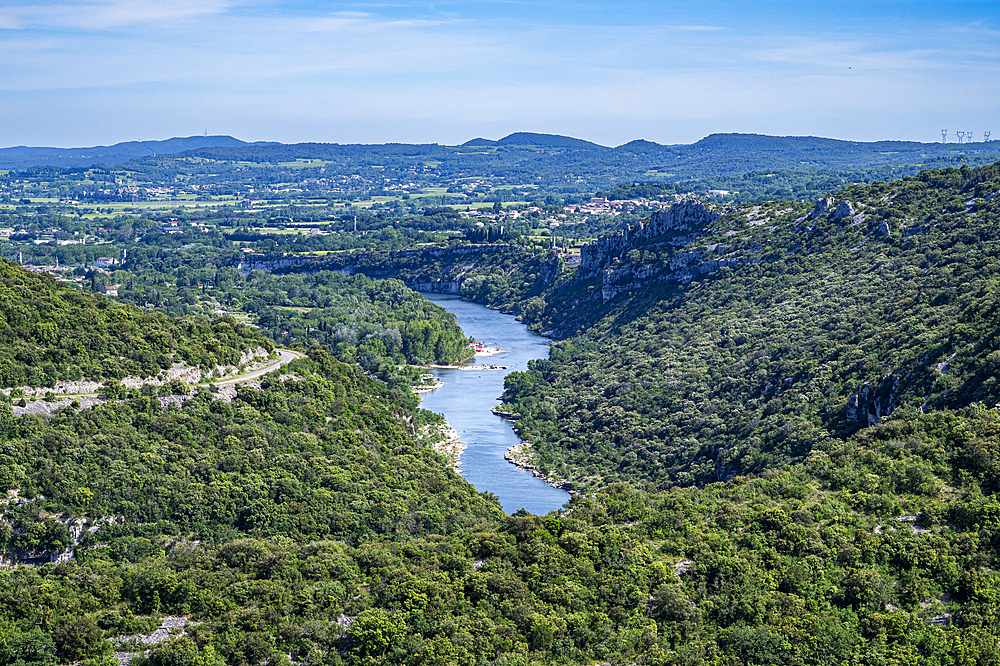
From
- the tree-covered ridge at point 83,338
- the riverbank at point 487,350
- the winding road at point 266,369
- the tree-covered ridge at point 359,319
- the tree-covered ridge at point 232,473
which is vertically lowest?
the riverbank at point 487,350

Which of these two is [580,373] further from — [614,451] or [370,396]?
[370,396]

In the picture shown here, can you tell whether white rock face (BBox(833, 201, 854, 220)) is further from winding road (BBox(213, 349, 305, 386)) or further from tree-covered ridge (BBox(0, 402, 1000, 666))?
tree-covered ridge (BBox(0, 402, 1000, 666))

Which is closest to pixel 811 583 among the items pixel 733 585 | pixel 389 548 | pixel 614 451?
pixel 733 585

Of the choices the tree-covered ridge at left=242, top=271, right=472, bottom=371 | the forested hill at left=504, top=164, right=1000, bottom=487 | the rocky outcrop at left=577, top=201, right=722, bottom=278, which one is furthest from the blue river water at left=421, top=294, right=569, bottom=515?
the rocky outcrop at left=577, top=201, right=722, bottom=278

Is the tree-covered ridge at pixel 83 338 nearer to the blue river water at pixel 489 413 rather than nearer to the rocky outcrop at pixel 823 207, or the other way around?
the blue river water at pixel 489 413

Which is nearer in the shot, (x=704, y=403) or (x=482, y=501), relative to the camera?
(x=482, y=501)

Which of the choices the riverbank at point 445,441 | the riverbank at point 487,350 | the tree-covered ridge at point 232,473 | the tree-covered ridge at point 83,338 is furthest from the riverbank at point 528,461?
the riverbank at point 487,350

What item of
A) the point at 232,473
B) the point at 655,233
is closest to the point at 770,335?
the point at 232,473
